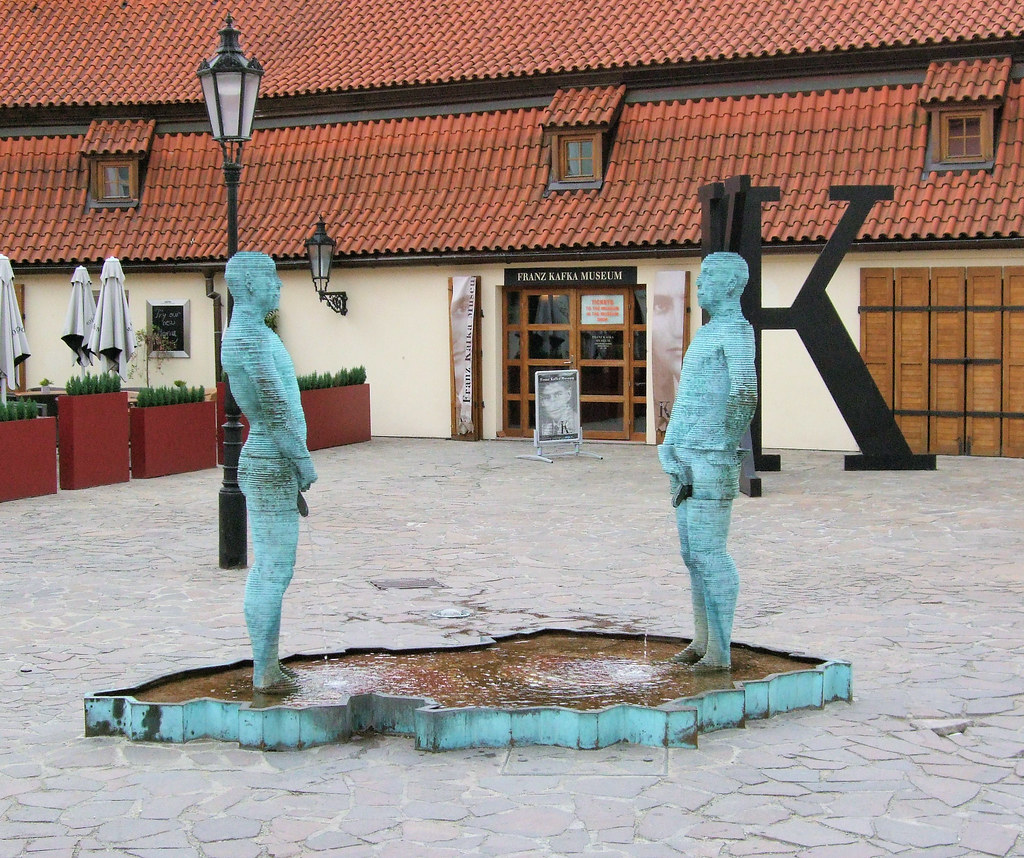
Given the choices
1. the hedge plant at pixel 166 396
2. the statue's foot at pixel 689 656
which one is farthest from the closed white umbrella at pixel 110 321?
the statue's foot at pixel 689 656

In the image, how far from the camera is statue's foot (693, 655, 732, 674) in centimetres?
745

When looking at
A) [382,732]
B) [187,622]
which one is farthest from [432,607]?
[382,732]

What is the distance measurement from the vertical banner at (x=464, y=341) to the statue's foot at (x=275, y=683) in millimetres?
15096

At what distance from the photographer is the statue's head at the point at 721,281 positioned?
25.0 feet

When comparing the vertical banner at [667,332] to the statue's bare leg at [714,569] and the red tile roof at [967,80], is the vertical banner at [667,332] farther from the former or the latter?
the statue's bare leg at [714,569]

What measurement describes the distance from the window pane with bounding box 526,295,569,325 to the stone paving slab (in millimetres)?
5423

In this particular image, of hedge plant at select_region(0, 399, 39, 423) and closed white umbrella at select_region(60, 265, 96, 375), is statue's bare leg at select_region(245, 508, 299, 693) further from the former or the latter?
closed white umbrella at select_region(60, 265, 96, 375)

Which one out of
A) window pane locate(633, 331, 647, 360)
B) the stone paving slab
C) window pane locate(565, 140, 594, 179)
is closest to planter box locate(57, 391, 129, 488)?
the stone paving slab

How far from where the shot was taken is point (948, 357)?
19422 millimetres

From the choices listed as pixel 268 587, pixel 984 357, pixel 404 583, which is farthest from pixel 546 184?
pixel 268 587

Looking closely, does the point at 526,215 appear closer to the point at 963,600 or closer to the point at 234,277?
the point at 963,600

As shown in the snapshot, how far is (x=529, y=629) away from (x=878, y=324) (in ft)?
40.3

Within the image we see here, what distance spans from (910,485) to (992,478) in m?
1.34

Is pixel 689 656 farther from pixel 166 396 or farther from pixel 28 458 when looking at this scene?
pixel 166 396
